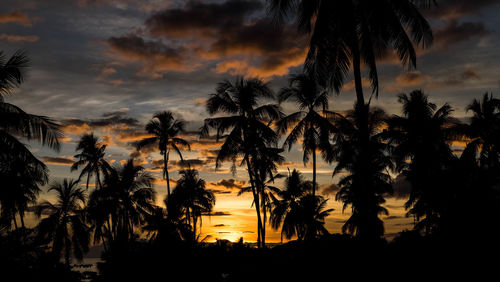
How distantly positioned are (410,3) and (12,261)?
14.4 metres

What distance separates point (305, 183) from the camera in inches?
1558

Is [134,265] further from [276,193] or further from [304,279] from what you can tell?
[276,193]

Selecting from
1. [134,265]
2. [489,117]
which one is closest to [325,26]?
[134,265]

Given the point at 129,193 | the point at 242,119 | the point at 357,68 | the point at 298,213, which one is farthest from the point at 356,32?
the point at 129,193

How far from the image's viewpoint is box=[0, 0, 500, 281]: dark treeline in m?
9.99

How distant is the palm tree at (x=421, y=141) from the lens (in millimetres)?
27734

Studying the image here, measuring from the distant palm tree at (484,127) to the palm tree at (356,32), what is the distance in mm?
16447

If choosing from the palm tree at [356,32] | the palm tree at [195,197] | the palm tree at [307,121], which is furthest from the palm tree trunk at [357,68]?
the palm tree at [195,197]

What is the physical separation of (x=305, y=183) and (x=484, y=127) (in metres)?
18.4

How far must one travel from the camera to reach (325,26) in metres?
13.1

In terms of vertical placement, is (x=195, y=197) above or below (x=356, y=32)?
below

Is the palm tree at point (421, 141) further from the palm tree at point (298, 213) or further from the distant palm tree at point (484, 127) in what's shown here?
the palm tree at point (298, 213)

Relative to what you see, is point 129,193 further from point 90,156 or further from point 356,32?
point 356,32

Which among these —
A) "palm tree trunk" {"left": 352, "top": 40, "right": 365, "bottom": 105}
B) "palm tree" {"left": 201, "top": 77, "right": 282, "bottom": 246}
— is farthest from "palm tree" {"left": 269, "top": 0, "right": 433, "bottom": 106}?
"palm tree" {"left": 201, "top": 77, "right": 282, "bottom": 246}
